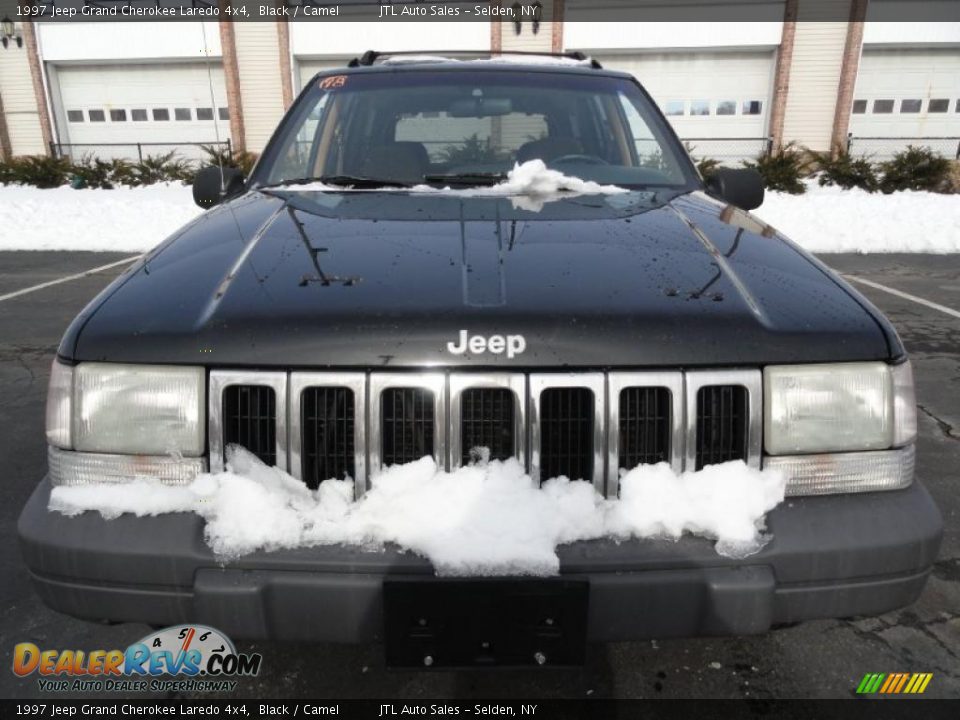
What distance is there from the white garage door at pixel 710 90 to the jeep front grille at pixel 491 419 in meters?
20.4

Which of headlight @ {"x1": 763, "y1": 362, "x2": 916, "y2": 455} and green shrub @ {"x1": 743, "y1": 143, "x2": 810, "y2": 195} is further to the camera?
green shrub @ {"x1": 743, "y1": 143, "x2": 810, "y2": 195}

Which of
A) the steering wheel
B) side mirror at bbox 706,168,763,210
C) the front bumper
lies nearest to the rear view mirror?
the steering wheel

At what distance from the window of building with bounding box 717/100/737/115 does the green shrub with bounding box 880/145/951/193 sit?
21.9 ft

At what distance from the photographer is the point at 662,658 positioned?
2047 mm

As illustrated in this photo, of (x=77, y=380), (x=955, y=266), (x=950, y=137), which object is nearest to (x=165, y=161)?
(x=955, y=266)

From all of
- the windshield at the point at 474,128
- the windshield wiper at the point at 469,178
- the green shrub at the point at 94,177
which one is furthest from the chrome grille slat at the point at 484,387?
the green shrub at the point at 94,177

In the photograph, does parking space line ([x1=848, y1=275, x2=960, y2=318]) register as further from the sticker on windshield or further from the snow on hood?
the sticker on windshield

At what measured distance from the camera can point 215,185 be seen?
2.97m

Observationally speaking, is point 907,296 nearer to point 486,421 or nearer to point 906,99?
point 486,421

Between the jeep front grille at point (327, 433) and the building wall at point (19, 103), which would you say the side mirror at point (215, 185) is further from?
the building wall at point (19, 103)

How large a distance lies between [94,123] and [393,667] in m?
25.8

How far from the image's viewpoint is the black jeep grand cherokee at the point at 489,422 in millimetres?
1475

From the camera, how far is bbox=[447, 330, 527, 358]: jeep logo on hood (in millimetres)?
1521

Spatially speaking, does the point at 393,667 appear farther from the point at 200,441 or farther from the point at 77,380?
the point at 77,380
